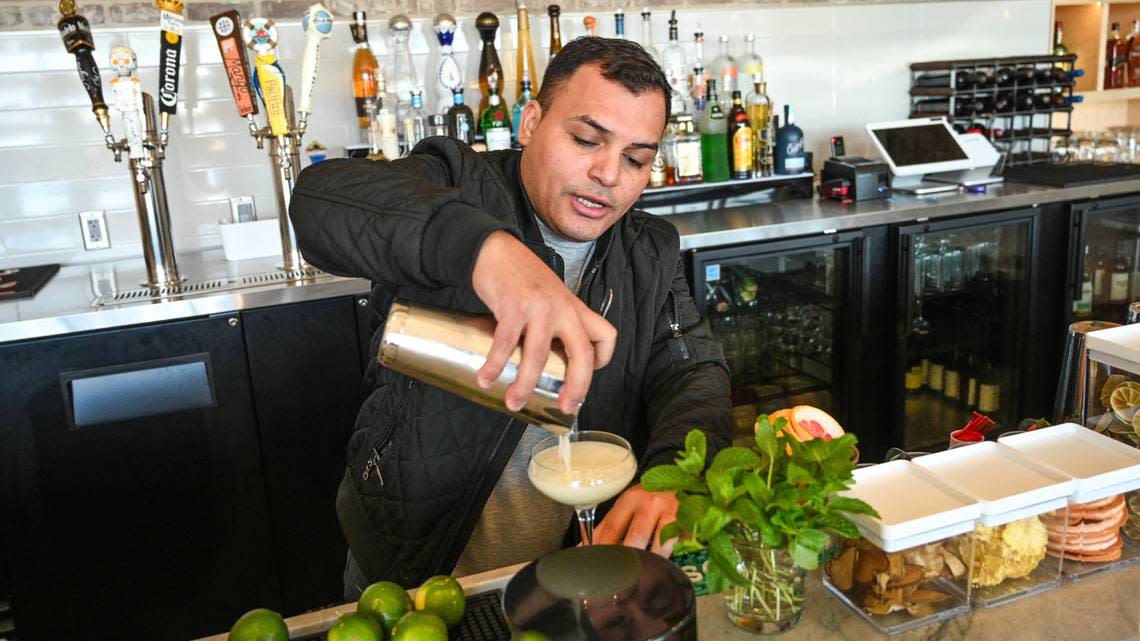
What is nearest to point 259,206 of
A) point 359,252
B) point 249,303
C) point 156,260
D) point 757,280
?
point 156,260

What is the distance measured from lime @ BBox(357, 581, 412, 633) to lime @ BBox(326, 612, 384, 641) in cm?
2

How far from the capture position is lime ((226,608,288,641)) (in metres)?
0.95

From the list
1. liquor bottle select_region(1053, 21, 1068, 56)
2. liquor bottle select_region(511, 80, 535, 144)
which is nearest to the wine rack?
liquor bottle select_region(1053, 21, 1068, 56)

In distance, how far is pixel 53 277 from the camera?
276 centimetres

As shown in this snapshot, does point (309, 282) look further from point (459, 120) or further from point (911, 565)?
point (911, 565)

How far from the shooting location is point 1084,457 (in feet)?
3.82

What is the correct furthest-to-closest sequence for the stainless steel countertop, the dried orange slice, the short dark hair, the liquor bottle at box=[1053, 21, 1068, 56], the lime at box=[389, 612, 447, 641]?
the liquor bottle at box=[1053, 21, 1068, 56] → the stainless steel countertop → the short dark hair → the dried orange slice → the lime at box=[389, 612, 447, 641]

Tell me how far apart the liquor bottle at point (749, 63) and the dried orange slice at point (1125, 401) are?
7.47ft

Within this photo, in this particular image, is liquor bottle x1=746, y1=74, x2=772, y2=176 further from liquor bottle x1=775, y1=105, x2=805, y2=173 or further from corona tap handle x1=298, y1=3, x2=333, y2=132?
corona tap handle x1=298, y1=3, x2=333, y2=132

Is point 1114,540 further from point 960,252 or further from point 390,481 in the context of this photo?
point 960,252

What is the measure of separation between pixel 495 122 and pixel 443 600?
7.16 ft

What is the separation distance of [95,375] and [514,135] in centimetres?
147

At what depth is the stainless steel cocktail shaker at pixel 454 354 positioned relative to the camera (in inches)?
39.6

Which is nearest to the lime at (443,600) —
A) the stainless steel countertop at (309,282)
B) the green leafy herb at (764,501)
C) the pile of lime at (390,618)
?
the pile of lime at (390,618)
